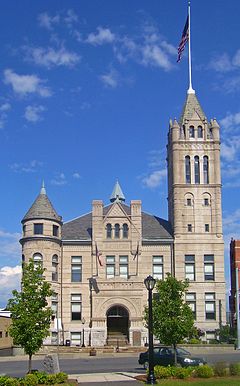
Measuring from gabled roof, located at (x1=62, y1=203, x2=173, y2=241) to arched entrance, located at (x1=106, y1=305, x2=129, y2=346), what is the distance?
28.3ft

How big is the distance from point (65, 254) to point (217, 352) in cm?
2106

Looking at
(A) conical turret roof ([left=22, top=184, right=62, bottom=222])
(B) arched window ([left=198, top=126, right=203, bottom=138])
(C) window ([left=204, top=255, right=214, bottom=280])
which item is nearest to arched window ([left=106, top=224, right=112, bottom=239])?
(A) conical turret roof ([left=22, top=184, right=62, bottom=222])

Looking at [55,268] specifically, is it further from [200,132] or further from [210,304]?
[200,132]

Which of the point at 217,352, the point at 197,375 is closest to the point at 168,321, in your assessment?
the point at 197,375

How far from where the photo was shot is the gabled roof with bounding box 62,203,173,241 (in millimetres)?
68938

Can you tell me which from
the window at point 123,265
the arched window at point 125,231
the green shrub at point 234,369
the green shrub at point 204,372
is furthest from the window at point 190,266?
the green shrub at point 204,372

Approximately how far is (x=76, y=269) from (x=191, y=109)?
2374 centimetres

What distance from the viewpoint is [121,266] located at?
68125 mm

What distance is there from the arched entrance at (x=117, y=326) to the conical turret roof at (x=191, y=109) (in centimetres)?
2372

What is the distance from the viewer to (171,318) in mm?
36094

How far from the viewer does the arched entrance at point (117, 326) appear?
65.4 metres

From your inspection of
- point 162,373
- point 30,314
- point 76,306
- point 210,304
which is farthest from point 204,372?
point 76,306

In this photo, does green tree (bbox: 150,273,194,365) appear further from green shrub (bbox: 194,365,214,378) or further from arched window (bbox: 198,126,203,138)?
arched window (bbox: 198,126,203,138)

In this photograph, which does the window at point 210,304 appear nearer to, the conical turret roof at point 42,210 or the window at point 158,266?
the window at point 158,266
